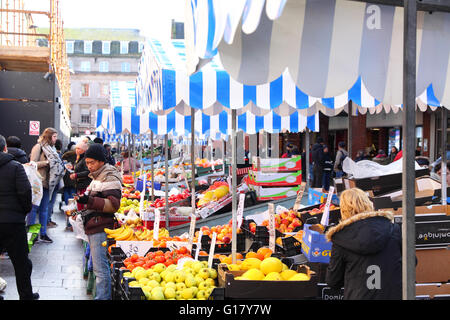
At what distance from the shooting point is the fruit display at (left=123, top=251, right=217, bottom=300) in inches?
152

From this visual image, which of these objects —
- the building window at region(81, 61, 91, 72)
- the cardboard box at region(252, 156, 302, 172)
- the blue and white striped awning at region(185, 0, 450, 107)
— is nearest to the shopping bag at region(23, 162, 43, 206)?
the cardboard box at region(252, 156, 302, 172)

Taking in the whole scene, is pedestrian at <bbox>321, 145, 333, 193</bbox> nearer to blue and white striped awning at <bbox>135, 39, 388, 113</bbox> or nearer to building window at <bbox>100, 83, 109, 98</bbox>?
blue and white striped awning at <bbox>135, 39, 388, 113</bbox>

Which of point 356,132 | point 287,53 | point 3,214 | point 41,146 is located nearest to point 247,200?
point 41,146

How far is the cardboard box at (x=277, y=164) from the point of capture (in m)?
9.14

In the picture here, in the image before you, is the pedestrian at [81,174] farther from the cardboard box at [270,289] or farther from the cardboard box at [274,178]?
the cardboard box at [270,289]

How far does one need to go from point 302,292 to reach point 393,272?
0.67m

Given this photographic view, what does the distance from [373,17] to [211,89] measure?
2.34 meters

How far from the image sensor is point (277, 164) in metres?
9.27

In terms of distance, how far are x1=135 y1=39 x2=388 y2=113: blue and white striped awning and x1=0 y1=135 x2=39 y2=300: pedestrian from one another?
1.65 meters

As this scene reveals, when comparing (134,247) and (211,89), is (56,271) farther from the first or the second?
(211,89)

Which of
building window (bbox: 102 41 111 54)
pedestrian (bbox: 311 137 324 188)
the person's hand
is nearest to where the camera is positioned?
the person's hand

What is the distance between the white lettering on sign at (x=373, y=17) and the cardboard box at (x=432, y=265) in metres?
2.30

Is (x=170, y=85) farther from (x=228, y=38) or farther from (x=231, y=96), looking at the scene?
(x=228, y=38)


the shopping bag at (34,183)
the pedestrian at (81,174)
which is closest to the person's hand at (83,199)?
the pedestrian at (81,174)
